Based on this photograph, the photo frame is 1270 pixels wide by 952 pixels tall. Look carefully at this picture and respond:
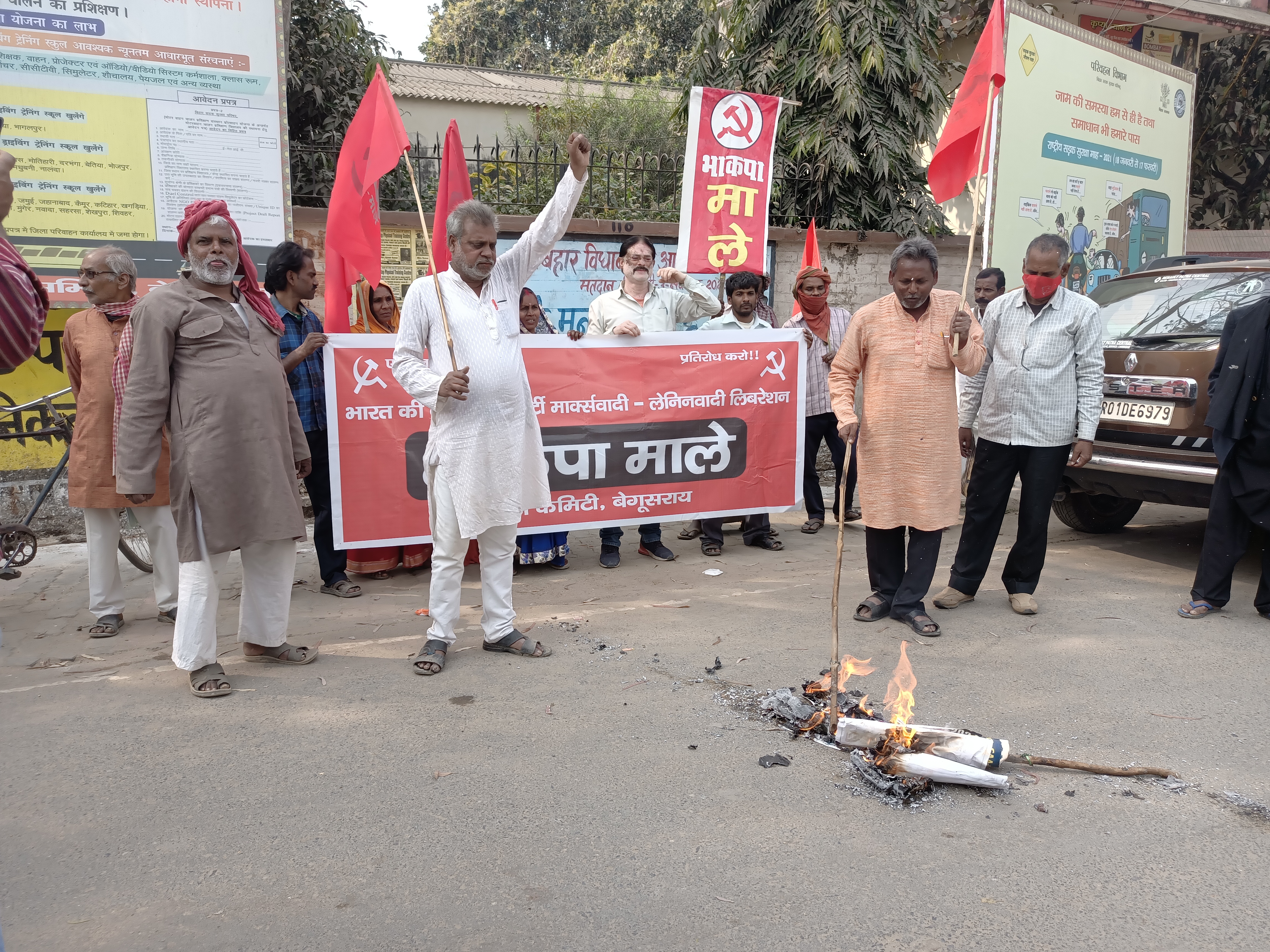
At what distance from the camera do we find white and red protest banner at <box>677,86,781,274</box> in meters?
6.69

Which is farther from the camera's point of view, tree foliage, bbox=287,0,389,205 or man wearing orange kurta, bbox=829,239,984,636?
tree foliage, bbox=287,0,389,205

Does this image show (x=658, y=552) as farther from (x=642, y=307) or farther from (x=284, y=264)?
(x=284, y=264)

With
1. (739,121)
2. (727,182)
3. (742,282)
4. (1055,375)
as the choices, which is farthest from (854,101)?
(1055,375)

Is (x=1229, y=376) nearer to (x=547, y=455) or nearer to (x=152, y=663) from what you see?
(x=547, y=455)

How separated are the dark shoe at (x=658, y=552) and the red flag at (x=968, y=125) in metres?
2.76

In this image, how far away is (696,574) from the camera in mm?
6039

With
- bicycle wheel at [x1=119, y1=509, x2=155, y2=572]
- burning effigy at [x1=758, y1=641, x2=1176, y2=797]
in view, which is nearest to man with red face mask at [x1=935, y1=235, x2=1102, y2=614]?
burning effigy at [x1=758, y1=641, x2=1176, y2=797]

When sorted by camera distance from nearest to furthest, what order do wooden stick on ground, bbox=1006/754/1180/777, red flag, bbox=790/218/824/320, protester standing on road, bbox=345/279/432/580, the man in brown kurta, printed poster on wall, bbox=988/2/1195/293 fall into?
wooden stick on ground, bbox=1006/754/1180/777
the man in brown kurta
protester standing on road, bbox=345/279/432/580
red flag, bbox=790/218/824/320
printed poster on wall, bbox=988/2/1195/293

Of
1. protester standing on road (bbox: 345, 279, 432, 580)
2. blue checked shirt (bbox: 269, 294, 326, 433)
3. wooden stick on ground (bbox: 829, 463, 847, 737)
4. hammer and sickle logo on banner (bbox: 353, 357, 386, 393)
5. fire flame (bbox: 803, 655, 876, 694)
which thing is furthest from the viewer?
protester standing on road (bbox: 345, 279, 432, 580)

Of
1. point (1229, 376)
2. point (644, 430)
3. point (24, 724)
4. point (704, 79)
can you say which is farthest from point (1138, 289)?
point (24, 724)

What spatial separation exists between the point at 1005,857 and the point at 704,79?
33.5ft

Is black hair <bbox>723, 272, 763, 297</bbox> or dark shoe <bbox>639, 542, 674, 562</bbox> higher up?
black hair <bbox>723, 272, 763, 297</bbox>

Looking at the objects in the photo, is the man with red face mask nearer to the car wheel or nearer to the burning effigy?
the burning effigy

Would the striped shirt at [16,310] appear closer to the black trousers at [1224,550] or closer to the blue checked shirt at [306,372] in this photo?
the blue checked shirt at [306,372]
